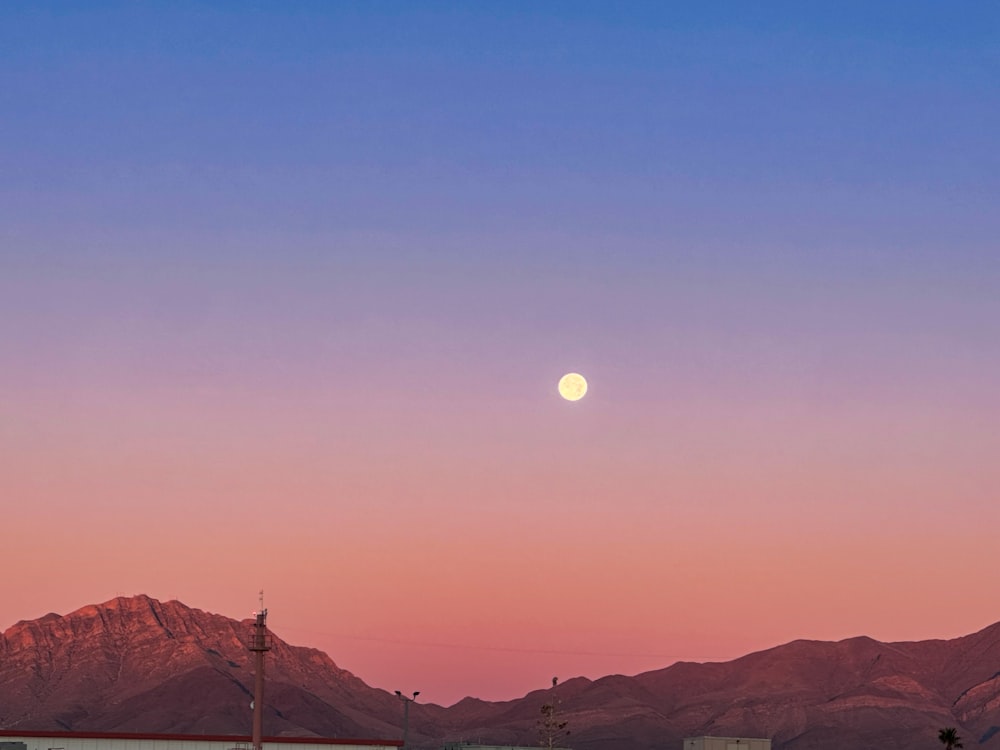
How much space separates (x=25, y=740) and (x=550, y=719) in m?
58.1

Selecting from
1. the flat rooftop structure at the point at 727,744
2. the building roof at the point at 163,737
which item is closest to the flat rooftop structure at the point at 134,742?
the building roof at the point at 163,737

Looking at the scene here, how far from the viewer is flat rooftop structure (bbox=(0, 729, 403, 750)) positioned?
113125mm

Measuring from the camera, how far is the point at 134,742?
115m

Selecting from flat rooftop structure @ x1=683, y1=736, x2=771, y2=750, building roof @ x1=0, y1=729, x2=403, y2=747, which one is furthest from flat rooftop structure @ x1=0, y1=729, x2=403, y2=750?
flat rooftop structure @ x1=683, y1=736, x2=771, y2=750

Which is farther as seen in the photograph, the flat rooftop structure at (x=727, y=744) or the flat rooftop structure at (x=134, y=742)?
the flat rooftop structure at (x=727, y=744)

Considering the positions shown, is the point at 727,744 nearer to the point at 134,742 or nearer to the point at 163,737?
the point at 163,737

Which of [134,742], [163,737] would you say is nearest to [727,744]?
[163,737]

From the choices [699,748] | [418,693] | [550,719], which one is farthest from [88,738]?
[699,748]

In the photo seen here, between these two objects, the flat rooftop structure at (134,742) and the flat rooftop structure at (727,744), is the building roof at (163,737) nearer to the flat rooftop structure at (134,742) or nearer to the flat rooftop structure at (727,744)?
the flat rooftop structure at (134,742)

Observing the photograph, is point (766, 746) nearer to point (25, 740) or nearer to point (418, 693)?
point (418, 693)

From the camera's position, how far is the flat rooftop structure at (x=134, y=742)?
11312 centimetres

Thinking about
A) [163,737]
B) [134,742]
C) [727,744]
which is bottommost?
[134,742]

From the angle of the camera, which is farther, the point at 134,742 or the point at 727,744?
the point at 727,744

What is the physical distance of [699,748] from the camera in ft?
547
